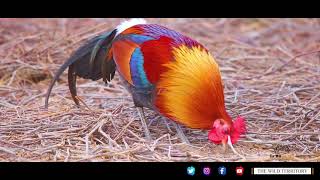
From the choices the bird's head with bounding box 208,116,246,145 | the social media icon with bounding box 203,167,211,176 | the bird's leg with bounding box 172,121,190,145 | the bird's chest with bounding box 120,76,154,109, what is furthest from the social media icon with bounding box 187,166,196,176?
the bird's chest with bounding box 120,76,154,109

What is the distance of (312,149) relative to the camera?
3883 millimetres

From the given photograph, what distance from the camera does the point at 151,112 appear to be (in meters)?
4.50

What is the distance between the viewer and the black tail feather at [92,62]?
422 cm

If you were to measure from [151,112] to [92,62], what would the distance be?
0.56 meters

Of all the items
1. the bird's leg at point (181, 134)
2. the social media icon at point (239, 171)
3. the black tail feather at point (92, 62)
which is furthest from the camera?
the black tail feather at point (92, 62)

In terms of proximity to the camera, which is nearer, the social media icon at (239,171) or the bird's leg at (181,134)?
the social media icon at (239,171)

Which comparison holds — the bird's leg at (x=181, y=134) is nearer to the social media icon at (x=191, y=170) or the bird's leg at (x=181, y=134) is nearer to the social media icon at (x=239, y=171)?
the social media icon at (x=191, y=170)

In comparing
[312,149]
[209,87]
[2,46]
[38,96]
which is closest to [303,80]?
[312,149]

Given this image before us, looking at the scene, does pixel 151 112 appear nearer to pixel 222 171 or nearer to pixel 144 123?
pixel 144 123

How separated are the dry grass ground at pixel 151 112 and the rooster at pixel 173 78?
0.19m

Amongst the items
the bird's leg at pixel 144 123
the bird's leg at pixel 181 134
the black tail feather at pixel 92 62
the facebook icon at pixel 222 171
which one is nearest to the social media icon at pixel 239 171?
the facebook icon at pixel 222 171

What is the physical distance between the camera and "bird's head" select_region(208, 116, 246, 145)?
12.1 ft

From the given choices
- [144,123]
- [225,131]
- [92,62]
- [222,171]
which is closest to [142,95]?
[144,123]
